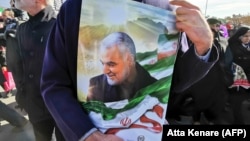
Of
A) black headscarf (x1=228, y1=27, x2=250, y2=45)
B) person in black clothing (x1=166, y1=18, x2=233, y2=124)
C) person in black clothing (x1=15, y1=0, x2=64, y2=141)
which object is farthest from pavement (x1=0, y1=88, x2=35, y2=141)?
black headscarf (x1=228, y1=27, x2=250, y2=45)

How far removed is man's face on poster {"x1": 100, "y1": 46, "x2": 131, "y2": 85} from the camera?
81 cm

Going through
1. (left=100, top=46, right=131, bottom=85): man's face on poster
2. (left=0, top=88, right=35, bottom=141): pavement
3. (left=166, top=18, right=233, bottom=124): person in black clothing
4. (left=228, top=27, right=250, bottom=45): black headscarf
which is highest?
(left=100, top=46, right=131, bottom=85): man's face on poster

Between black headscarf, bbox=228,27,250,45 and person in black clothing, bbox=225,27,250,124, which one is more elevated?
black headscarf, bbox=228,27,250,45

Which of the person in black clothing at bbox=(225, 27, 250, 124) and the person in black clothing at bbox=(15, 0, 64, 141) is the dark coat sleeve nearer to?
the person in black clothing at bbox=(15, 0, 64, 141)

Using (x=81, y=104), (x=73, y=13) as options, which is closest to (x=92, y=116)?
(x=81, y=104)

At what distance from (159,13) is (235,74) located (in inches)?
34.1

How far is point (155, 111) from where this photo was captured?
0.84 m

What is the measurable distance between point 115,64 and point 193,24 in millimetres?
208

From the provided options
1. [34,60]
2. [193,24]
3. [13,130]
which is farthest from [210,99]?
[13,130]

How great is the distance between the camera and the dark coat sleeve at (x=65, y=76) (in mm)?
851

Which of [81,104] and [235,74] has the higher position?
[81,104]

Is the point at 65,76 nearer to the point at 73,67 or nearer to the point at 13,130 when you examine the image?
the point at 73,67

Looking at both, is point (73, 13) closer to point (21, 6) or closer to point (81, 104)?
point (81, 104)

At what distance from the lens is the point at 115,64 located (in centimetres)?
82
